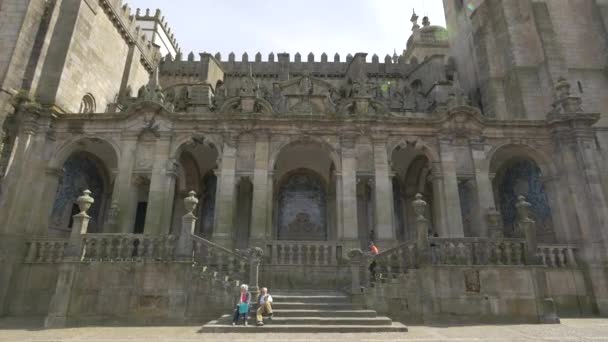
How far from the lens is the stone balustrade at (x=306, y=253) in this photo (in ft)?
43.6

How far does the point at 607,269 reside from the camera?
13266 millimetres

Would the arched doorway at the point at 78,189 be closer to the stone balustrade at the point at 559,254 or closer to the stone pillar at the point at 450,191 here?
the stone pillar at the point at 450,191

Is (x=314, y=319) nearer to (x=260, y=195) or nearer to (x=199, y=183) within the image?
(x=260, y=195)

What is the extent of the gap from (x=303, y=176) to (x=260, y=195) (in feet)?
20.9

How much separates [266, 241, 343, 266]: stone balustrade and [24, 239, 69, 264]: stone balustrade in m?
7.82

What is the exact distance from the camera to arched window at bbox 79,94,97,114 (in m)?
18.4

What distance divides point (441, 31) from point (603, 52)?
22.7 meters

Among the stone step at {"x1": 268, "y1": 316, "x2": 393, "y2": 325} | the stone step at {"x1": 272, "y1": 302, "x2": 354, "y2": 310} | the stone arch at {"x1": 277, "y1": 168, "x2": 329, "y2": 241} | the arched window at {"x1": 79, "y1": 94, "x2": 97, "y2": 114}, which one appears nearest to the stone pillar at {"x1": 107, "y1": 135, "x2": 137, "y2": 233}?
the arched window at {"x1": 79, "y1": 94, "x2": 97, "y2": 114}

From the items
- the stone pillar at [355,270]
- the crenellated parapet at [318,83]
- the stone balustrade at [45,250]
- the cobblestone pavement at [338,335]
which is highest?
the crenellated parapet at [318,83]

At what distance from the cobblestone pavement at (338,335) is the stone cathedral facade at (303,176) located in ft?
2.92

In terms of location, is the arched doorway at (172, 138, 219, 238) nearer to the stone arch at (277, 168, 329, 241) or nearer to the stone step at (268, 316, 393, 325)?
the stone arch at (277, 168, 329, 241)

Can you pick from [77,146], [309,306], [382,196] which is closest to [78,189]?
[77,146]

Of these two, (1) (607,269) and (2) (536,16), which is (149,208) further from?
(2) (536,16)

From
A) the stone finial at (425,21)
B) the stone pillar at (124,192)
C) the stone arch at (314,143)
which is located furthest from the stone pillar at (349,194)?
the stone finial at (425,21)
